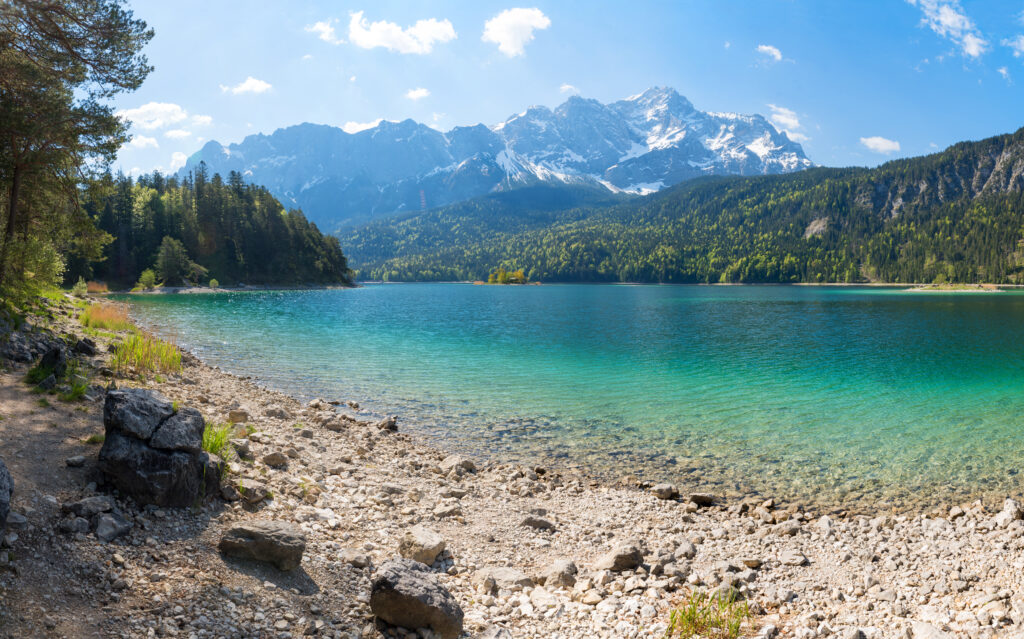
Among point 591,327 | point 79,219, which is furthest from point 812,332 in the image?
point 79,219

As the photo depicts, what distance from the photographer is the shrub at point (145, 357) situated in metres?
19.6

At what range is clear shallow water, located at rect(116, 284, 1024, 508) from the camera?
1716 centimetres

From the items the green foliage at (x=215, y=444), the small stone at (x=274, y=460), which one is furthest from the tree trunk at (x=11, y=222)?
the small stone at (x=274, y=460)

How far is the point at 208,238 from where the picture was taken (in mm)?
156875

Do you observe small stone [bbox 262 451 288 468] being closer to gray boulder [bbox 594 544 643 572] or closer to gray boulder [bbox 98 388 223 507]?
gray boulder [bbox 98 388 223 507]

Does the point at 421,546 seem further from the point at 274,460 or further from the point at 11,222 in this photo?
the point at 11,222

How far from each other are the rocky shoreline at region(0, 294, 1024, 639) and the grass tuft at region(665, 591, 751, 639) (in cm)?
22

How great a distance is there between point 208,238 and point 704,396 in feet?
554

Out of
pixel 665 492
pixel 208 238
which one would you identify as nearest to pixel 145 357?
pixel 665 492

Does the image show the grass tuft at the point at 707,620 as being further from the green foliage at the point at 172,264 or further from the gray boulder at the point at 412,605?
the green foliage at the point at 172,264

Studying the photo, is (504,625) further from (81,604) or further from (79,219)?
(79,219)

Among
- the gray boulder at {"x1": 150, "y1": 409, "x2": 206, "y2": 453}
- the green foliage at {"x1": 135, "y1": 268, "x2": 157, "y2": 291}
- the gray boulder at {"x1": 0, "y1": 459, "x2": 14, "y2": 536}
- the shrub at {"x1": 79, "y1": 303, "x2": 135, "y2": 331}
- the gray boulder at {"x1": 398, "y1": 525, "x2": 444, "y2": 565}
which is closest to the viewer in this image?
the gray boulder at {"x1": 0, "y1": 459, "x2": 14, "y2": 536}

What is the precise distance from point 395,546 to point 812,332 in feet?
201

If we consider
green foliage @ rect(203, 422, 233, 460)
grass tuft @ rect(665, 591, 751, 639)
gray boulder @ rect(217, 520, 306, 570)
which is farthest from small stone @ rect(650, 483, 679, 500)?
green foliage @ rect(203, 422, 233, 460)
